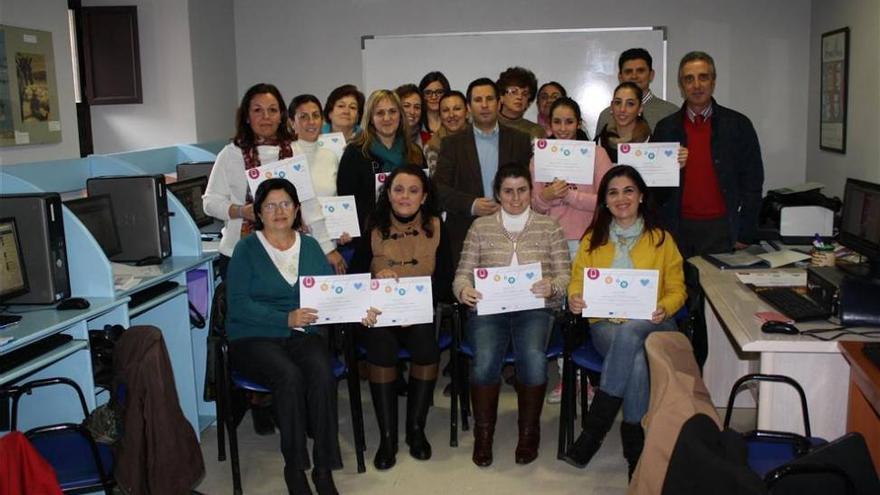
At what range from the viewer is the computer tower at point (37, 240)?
303 centimetres

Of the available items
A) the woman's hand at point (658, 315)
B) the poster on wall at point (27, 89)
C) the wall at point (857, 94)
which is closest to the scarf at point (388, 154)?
the woman's hand at point (658, 315)

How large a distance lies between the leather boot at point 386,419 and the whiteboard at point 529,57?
392 cm

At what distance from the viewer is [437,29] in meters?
6.98

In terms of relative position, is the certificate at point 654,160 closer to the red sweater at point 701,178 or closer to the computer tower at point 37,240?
the red sweater at point 701,178

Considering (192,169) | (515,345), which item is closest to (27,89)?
(192,169)

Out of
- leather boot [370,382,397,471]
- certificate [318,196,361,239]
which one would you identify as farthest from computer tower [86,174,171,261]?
leather boot [370,382,397,471]

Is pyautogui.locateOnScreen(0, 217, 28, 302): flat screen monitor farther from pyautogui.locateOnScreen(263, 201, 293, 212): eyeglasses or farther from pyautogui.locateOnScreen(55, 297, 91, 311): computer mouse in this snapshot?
pyautogui.locateOnScreen(263, 201, 293, 212): eyeglasses

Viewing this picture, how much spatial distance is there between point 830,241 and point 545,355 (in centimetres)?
157

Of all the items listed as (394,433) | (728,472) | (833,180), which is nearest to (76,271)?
(394,433)

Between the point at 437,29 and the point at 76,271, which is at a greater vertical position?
the point at 437,29

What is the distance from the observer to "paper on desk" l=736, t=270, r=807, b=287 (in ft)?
10.9

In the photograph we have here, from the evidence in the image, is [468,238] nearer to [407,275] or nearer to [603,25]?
[407,275]

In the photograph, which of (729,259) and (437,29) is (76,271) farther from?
(437,29)

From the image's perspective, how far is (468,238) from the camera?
368 centimetres
